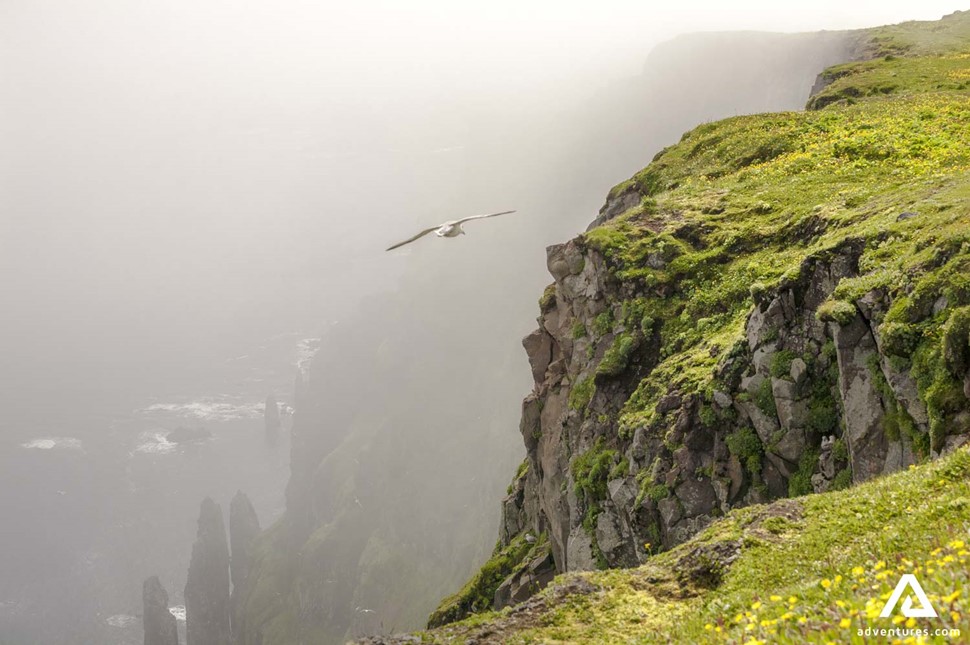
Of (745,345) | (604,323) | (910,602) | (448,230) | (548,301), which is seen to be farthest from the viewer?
(548,301)

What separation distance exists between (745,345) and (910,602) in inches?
689

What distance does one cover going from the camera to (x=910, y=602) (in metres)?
7.24

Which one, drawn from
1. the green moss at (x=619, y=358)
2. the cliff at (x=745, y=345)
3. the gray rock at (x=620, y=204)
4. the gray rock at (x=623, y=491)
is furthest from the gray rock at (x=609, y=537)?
the gray rock at (x=620, y=204)

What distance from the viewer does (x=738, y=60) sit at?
18925cm

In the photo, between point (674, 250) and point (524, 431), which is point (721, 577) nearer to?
point (674, 250)

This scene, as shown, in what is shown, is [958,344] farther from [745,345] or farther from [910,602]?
[910,602]

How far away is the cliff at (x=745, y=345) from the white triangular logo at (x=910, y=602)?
2511 millimetres

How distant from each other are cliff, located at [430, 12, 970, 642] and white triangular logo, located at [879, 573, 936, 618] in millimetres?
2511

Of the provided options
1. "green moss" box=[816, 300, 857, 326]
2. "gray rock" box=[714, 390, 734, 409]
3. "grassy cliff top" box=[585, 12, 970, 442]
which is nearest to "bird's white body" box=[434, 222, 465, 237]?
"grassy cliff top" box=[585, 12, 970, 442]

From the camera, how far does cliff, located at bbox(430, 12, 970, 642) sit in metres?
17.5

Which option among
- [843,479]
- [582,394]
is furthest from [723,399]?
[582,394]

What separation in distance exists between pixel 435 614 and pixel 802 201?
32032 mm

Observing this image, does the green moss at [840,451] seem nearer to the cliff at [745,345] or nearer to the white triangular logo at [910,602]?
the cliff at [745,345]

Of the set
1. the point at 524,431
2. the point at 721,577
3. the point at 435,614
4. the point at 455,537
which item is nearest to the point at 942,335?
the point at 721,577
